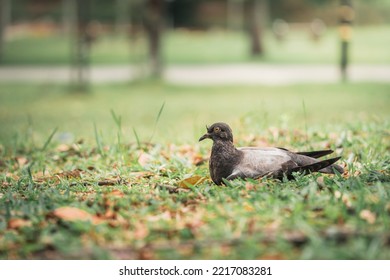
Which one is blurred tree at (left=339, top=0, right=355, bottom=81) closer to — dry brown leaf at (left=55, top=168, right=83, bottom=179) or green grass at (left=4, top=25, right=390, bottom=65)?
green grass at (left=4, top=25, right=390, bottom=65)

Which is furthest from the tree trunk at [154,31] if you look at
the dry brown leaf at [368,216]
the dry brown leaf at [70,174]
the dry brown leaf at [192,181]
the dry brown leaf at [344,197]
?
the dry brown leaf at [368,216]

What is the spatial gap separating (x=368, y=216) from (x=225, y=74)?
1458 cm

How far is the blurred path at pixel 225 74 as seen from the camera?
1520 cm

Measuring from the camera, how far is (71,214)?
325 cm

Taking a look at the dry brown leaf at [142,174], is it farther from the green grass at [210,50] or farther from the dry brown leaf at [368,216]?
the green grass at [210,50]

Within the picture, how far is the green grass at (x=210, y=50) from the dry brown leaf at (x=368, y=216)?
47.4ft

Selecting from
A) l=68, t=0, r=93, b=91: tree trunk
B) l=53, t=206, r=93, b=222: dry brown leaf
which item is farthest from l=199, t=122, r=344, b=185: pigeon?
l=68, t=0, r=93, b=91: tree trunk

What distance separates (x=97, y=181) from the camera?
13.8 feet

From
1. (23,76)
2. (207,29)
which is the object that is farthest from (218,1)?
(23,76)

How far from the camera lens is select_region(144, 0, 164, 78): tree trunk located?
50.2 ft

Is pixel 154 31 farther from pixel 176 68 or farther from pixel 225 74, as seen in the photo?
pixel 176 68

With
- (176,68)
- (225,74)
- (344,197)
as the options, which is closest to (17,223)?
(344,197)

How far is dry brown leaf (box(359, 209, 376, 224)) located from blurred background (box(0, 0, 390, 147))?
275 centimetres

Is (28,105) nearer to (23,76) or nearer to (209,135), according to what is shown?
(23,76)
